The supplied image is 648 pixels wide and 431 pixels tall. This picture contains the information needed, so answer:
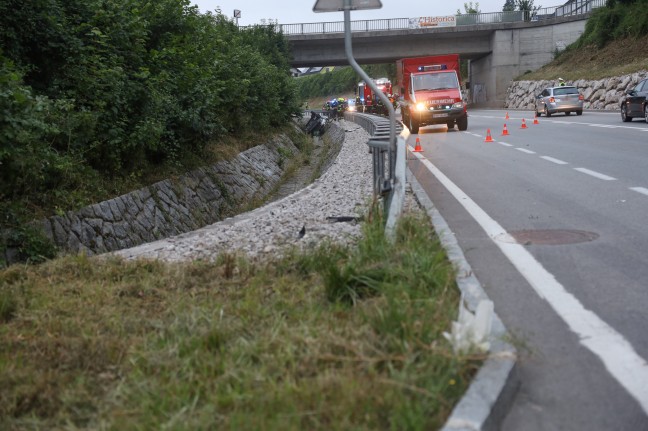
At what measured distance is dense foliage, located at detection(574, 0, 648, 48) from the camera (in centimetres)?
5050

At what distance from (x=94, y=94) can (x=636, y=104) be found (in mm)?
20133

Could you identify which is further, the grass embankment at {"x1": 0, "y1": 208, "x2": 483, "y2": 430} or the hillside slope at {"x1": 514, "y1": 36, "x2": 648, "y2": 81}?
the hillside slope at {"x1": 514, "y1": 36, "x2": 648, "y2": 81}

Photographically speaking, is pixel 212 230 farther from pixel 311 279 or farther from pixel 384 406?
pixel 384 406

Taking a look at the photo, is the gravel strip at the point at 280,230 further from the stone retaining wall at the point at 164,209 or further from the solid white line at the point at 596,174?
the solid white line at the point at 596,174

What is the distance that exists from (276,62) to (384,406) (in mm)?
48959

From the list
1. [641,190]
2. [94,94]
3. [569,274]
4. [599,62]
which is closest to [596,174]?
[641,190]

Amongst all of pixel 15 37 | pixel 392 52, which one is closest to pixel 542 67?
pixel 392 52

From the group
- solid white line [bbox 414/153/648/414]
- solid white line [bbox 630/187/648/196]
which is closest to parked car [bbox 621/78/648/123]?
solid white line [bbox 630/187/648/196]

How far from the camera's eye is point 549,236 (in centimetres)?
815

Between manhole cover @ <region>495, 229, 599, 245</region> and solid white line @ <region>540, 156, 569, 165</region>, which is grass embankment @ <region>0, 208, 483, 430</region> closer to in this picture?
manhole cover @ <region>495, 229, 599, 245</region>

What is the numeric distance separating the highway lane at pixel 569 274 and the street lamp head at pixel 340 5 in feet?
8.64

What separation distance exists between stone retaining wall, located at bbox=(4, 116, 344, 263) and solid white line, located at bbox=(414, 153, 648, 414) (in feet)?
13.8

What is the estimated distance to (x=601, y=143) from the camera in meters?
19.1

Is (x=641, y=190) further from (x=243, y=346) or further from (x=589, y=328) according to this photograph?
(x=243, y=346)
